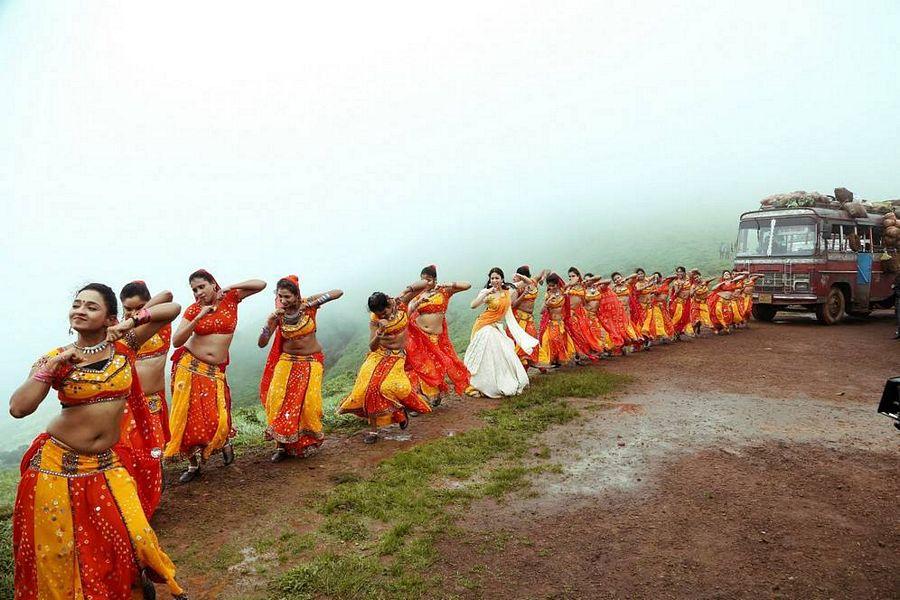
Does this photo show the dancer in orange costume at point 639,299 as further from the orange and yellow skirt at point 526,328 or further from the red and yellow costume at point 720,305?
the orange and yellow skirt at point 526,328

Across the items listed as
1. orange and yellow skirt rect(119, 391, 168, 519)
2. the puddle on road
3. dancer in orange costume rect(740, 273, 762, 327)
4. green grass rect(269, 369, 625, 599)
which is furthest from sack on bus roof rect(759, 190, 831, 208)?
orange and yellow skirt rect(119, 391, 168, 519)

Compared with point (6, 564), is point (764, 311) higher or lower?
lower

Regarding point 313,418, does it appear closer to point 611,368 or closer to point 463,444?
point 463,444

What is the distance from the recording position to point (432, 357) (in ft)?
25.6

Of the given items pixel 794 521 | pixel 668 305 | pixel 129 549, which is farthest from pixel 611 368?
pixel 129 549

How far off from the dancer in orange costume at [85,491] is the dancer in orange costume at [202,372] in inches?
86.4

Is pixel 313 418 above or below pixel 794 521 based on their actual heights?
above

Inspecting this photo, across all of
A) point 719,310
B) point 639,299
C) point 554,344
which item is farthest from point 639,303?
point 554,344

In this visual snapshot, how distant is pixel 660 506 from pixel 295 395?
3735mm

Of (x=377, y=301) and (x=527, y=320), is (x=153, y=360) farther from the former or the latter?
(x=527, y=320)

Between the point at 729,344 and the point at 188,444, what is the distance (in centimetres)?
1264

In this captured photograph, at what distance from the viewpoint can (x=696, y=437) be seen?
20.2 ft

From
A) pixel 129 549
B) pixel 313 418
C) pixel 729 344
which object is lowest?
pixel 729 344

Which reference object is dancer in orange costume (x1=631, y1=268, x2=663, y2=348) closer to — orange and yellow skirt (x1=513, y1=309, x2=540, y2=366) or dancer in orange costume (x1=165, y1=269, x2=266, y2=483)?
orange and yellow skirt (x1=513, y1=309, x2=540, y2=366)
